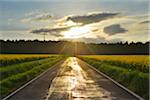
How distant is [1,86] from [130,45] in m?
181

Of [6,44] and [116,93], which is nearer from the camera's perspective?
[116,93]

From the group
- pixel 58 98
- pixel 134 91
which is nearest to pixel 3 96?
pixel 58 98

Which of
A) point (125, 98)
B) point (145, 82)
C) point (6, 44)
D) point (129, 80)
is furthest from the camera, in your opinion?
point (6, 44)

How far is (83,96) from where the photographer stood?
16703 mm

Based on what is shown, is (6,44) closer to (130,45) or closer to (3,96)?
(130,45)

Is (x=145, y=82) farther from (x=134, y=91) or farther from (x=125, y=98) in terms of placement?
(x=125, y=98)

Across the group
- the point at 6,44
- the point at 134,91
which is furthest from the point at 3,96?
the point at 6,44

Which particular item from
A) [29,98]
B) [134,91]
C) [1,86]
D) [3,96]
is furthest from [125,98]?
[1,86]

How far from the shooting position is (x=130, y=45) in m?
199

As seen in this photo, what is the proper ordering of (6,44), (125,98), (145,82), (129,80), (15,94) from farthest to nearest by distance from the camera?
(6,44) → (129,80) → (145,82) → (15,94) → (125,98)

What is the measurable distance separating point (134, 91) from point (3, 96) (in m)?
5.95

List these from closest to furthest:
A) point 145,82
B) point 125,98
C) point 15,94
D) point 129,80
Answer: point 125,98, point 15,94, point 145,82, point 129,80

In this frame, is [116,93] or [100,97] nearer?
[100,97]

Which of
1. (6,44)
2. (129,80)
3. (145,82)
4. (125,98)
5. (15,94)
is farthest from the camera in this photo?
(6,44)
